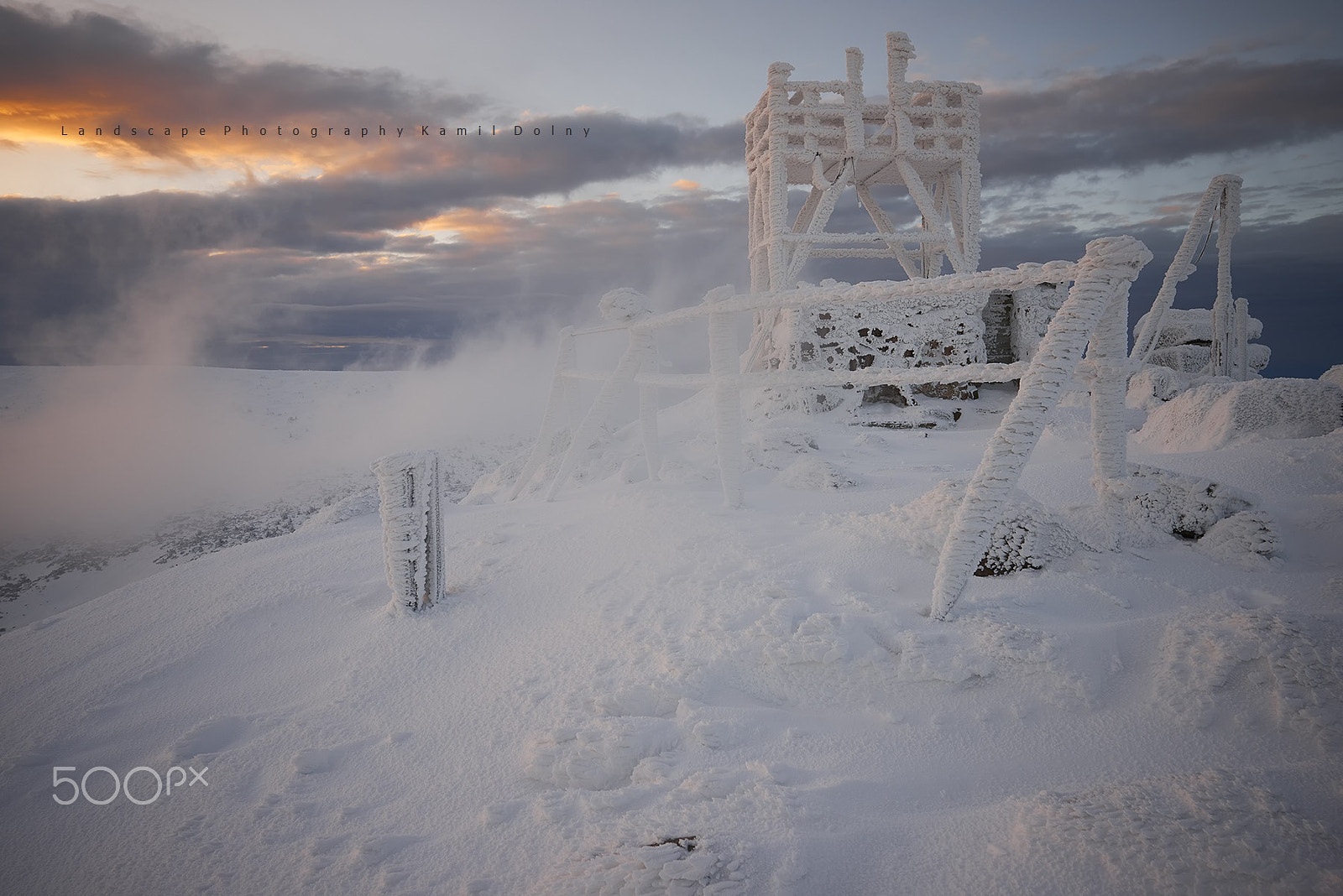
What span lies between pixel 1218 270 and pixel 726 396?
970 cm

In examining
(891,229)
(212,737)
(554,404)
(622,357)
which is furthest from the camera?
(891,229)

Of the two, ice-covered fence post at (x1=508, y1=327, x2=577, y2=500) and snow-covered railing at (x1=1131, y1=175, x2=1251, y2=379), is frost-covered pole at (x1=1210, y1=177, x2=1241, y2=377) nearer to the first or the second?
snow-covered railing at (x1=1131, y1=175, x2=1251, y2=379)

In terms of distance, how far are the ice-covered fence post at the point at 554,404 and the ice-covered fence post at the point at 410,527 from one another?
3245mm

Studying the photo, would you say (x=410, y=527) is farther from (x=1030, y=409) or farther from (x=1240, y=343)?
(x=1240, y=343)

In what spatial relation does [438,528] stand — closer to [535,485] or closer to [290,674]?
[290,674]

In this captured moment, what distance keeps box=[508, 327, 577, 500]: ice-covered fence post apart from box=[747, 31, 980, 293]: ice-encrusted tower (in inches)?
207

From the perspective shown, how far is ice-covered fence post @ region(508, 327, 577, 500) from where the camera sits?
6.88 m

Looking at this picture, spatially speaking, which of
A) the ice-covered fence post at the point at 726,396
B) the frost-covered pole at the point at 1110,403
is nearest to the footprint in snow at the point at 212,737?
the ice-covered fence post at the point at 726,396

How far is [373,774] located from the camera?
89.4 inches

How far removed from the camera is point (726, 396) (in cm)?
462

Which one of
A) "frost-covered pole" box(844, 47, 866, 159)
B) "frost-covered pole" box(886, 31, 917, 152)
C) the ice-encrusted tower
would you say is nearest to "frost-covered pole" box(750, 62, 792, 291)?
the ice-encrusted tower

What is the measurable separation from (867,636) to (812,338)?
770 cm

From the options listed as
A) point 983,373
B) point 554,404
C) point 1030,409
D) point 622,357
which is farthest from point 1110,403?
point 554,404

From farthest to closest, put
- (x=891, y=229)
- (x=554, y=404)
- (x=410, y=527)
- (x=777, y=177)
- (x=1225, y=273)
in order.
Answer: (x=891, y=229) → (x=777, y=177) → (x=1225, y=273) → (x=554, y=404) → (x=410, y=527)
